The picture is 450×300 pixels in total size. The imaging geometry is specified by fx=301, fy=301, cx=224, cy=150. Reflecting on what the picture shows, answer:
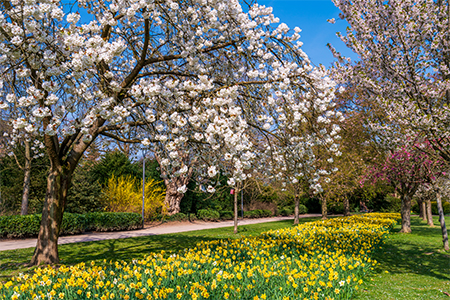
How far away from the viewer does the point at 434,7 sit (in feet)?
19.0

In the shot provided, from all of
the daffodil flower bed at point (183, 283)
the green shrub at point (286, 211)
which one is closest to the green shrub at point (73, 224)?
the daffodil flower bed at point (183, 283)

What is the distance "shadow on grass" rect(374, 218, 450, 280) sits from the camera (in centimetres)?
724

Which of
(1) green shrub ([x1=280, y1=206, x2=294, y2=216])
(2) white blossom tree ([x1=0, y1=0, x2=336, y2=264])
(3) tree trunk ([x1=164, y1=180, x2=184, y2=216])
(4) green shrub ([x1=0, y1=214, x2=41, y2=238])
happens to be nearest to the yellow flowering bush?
(3) tree trunk ([x1=164, y1=180, x2=184, y2=216])

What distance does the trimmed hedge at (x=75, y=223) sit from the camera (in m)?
11.2

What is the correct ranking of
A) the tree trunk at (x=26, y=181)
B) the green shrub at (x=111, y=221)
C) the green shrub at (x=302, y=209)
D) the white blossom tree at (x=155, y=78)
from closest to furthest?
the white blossom tree at (x=155, y=78)
the tree trunk at (x=26, y=181)
the green shrub at (x=111, y=221)
the green shrub at (x=302, y=209)

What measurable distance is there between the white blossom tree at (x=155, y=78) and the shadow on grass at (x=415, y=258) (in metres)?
5.38

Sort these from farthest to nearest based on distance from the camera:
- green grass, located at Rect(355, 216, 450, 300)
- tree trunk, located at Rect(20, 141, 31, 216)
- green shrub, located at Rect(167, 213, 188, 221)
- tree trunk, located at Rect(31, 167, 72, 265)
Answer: green shrub, located at Rect(167, 213, 188, 221), tree trunk, located at Rect(20, 141, 31, 216), tree trunk, located at Rect(31, 167, 72, 265), green grass, located at Rect(355, 216, 450, 300)

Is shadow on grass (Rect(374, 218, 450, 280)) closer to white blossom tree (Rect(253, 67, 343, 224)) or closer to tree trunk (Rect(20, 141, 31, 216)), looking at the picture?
white blossom tree (Rect(253, 67, 343, 224))

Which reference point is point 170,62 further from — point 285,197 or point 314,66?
point 285,197

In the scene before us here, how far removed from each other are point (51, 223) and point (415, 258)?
384 inches

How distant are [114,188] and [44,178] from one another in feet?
11.7

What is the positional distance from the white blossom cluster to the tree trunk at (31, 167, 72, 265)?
0.75m

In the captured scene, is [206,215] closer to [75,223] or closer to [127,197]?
[127,197]

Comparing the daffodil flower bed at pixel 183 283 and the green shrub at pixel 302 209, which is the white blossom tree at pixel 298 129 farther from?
the green shrub at pixel 302 209
